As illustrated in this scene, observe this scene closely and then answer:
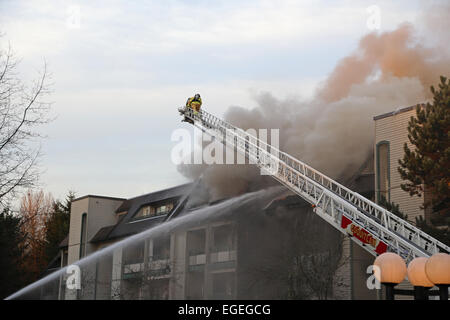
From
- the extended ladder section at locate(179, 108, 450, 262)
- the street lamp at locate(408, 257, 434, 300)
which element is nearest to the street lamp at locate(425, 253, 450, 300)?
the street lamp at locate(408, 257, 434, 300)

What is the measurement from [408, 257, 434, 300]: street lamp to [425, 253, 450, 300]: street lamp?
21 cm

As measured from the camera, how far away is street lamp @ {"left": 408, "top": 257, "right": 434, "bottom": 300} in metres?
10.9

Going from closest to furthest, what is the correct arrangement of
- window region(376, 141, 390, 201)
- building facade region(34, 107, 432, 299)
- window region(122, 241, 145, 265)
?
1. window region(376, 141, 390, 201)
2. building facade region(34, 107, 432, 299)
3. window region(122, 241, 145, 265)

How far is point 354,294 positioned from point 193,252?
1410cm

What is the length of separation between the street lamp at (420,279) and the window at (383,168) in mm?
14780

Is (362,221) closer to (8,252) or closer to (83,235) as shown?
(8,252)

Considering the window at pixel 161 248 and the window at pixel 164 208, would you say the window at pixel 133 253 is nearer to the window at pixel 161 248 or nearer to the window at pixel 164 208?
the window at pixel 161 248

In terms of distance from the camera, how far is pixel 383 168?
86.4ft

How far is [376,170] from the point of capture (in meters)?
26.2

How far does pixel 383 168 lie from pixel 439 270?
1624 centimetres

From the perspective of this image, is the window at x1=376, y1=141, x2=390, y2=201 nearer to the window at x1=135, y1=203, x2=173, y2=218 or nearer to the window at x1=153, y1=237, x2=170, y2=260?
the window at x1=153, y1=237, x2=170, y2=260

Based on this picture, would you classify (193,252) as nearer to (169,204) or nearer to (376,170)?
(169,204)
